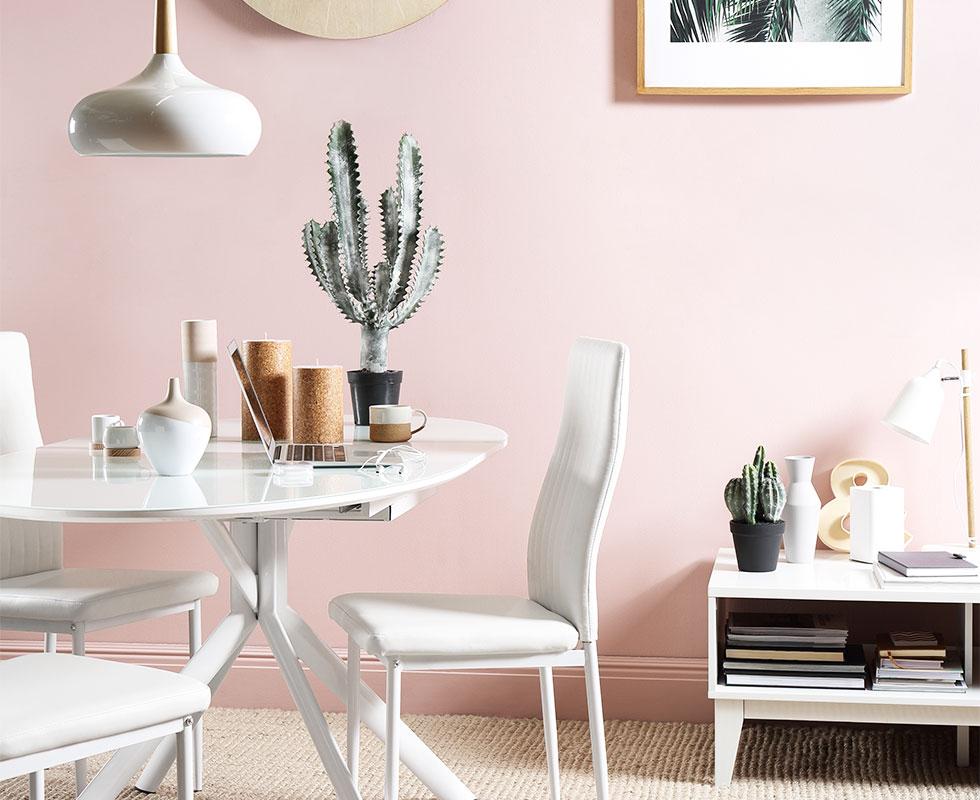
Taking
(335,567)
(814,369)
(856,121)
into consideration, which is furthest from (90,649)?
(856,121)

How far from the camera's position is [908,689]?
261 cm

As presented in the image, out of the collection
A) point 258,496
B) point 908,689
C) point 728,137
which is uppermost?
point 728,137

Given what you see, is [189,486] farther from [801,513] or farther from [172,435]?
[801,513]

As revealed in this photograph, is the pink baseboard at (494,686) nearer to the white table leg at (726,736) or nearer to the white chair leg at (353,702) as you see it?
the white table leg at (726,736)

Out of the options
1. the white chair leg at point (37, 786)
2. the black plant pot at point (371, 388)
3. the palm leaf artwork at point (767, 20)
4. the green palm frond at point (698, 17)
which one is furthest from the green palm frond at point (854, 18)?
the white chair leg at point (37, 786)

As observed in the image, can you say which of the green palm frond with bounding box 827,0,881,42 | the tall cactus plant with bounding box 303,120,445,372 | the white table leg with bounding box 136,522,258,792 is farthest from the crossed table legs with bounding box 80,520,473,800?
the green palm frond with bounding box 827,0,881,42

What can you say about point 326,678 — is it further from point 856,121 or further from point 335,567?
point 856,121

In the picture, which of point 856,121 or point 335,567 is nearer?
point 856,121

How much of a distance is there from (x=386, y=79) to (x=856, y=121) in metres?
1.13

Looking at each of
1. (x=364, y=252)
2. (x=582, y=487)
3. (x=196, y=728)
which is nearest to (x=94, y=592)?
(x=196, y=728)

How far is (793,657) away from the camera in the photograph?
266 cm

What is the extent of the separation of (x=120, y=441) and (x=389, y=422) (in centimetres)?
50

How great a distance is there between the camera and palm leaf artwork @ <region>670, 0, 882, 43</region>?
287cm

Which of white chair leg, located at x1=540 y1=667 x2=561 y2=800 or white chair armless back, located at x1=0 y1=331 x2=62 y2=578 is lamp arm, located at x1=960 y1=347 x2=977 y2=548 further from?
white chair armless back, located at x1=0 y1=331 x2=62 y2=578
